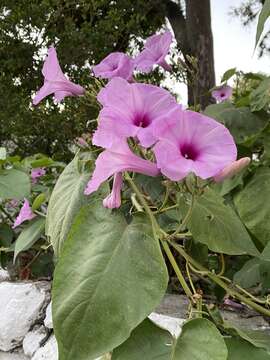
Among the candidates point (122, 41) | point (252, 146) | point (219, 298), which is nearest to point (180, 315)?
point (219, 298)

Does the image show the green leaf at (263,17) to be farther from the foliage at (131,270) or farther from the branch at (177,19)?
the branch at (177,19)

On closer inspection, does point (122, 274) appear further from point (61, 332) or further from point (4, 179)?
point (4, 179)

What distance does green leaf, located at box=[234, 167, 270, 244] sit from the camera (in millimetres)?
1159

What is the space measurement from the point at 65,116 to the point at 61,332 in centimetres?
502

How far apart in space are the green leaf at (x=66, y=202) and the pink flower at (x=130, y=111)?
9.3 inches

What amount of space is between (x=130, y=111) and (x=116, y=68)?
1.23 ft

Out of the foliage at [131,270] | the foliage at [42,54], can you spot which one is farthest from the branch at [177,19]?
the foliage at [131,270]

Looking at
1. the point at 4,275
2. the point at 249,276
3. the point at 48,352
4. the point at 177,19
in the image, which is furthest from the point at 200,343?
the point at 177,19

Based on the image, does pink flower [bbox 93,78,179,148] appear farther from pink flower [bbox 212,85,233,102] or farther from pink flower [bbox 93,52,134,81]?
pink flower [bbox 212,85,233,102]

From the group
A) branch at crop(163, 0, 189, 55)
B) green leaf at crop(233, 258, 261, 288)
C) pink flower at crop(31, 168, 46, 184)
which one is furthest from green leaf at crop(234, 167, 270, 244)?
branch at crop(163, 0, 189, 55)

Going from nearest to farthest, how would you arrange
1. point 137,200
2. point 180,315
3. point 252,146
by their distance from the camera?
point 137,200 → point 180,315 → point 252,146

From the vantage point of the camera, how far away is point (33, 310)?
1718 millimetres

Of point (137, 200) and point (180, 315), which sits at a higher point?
point (137, 200)

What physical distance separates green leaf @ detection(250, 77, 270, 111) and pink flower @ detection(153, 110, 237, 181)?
709 mm
